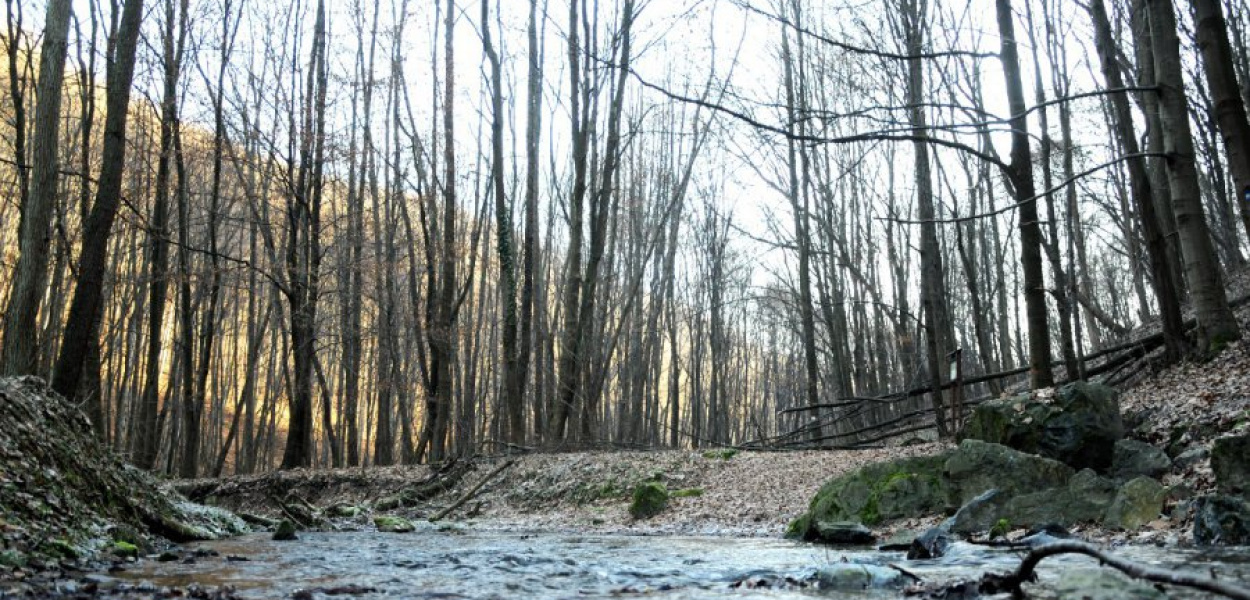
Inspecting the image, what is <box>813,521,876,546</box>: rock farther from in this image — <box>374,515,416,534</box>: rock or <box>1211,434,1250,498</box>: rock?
<box>374,515,416,534</box>: rock

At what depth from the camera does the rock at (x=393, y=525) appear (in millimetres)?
10513

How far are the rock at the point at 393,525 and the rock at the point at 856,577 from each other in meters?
7.49

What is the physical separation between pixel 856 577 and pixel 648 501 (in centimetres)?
725

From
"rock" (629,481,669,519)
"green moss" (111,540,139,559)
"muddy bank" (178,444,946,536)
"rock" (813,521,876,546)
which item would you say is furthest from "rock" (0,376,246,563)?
"rock" (813,521,876,546)

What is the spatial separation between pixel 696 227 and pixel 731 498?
22.4 meters

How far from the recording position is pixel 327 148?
18.1 m

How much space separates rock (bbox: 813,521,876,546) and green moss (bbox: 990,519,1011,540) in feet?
3.86

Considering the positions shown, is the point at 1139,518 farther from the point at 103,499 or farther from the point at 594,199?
the point at 594,199

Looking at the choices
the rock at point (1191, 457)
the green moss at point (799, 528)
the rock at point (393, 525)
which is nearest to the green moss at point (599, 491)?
the rock at point (393, 525)

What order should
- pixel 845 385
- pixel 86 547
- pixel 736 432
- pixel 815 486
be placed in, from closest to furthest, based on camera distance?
pixel 86 547 < pixel 815 486 < pixel 845 385 < pixel 736 432

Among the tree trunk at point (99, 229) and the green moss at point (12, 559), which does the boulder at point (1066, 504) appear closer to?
the green moss at point (12, 559)

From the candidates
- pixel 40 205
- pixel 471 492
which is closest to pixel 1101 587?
pixel 40 205

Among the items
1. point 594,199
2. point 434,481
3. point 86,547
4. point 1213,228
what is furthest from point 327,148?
point 1213,228

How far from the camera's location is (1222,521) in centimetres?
485
